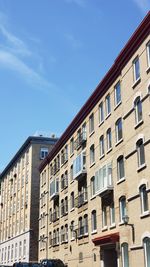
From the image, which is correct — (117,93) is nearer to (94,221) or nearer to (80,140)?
(80,140)

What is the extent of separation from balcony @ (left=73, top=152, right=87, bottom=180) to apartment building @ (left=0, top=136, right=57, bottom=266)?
2365 centimetres

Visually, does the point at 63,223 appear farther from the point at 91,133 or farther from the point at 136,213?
the point at 136,213

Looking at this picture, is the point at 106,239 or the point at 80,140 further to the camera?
the point at 80,140

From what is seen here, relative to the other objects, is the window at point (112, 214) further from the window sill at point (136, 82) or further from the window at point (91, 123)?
the window sill at point (136, 82)

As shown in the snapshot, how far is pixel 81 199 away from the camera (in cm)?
3928

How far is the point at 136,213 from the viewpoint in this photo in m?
26.8

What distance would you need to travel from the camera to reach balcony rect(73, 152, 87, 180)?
38.6 meters

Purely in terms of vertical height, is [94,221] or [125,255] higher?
[94,221]

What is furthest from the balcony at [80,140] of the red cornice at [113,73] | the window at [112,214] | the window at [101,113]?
the window at [112,214]

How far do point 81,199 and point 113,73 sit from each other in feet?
40.7

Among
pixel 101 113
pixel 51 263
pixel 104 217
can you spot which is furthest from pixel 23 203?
pixel 104 217

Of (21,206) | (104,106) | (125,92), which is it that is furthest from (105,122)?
(21,206)

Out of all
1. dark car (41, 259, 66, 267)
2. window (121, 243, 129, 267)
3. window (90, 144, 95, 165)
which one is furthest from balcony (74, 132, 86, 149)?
window (121, 243, 129, 267)

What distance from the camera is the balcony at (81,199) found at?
126ft
